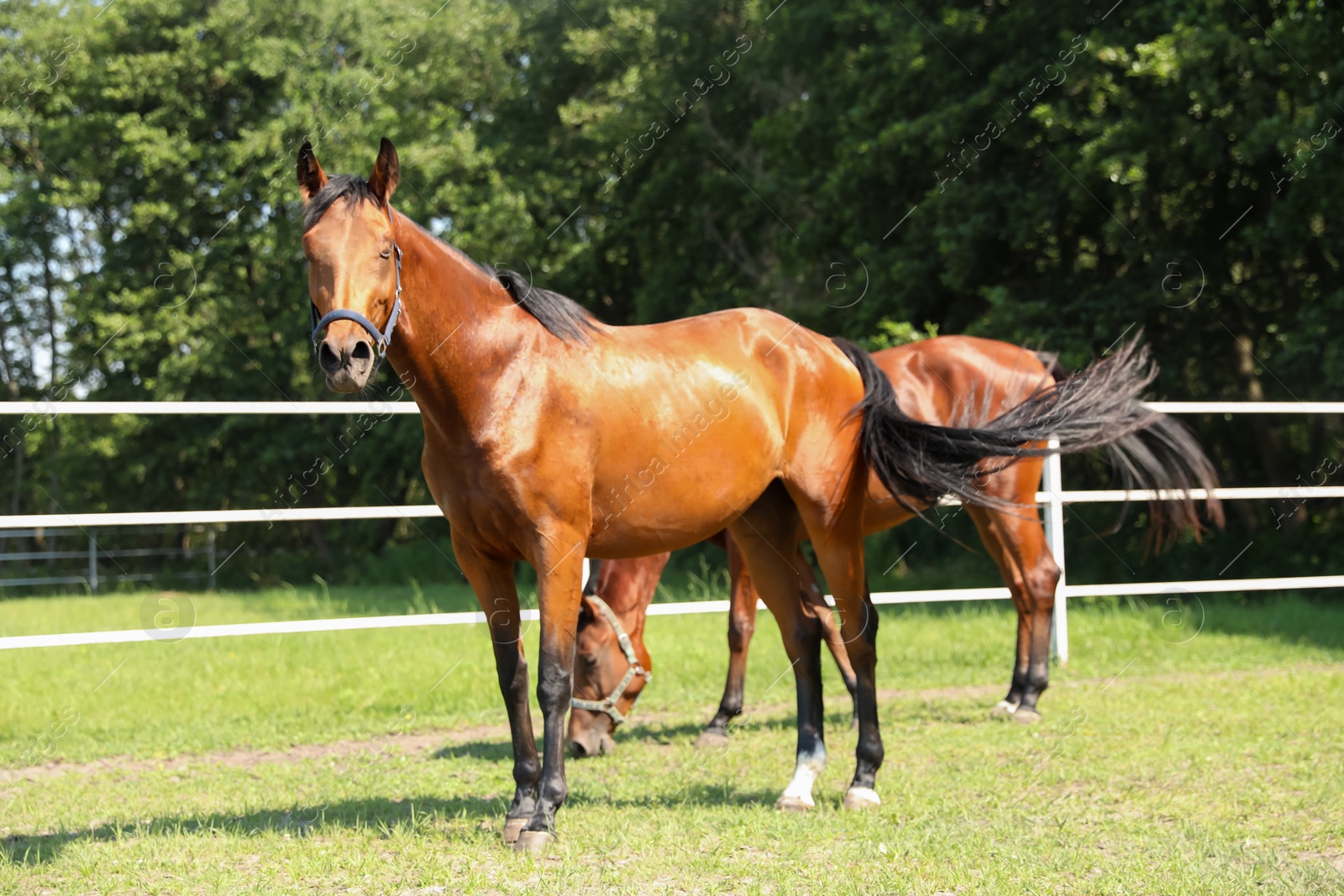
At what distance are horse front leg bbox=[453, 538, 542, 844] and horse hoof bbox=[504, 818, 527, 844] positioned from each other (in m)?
0.08

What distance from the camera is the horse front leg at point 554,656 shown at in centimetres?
355

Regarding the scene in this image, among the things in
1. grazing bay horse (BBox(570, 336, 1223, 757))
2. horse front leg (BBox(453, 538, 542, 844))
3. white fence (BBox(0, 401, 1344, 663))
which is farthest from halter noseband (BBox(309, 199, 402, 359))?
grazing bay horse (BBox(570, 336, 1223, 757))

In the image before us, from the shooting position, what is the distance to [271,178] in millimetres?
18188

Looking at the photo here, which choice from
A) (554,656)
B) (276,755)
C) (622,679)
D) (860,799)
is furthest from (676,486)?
(276,755)

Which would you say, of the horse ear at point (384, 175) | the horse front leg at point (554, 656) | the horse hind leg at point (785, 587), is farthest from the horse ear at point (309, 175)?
the horse hind leg at point (785, 587)

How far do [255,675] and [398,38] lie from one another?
644 inches

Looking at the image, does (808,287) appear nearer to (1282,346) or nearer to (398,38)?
(1282,346)

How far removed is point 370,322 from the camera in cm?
324

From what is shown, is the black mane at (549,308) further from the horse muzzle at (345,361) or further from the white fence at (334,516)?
the white fence at (334,516)

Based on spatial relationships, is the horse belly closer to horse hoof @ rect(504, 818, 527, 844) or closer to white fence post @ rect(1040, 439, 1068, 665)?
horse hoof @ rect(504, 818, 527, 844)

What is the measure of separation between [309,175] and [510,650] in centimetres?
171

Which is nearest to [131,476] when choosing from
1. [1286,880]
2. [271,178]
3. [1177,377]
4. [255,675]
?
[271,178]

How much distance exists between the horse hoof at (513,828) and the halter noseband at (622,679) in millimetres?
1160

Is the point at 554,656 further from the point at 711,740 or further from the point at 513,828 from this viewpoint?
the point at 711,740
